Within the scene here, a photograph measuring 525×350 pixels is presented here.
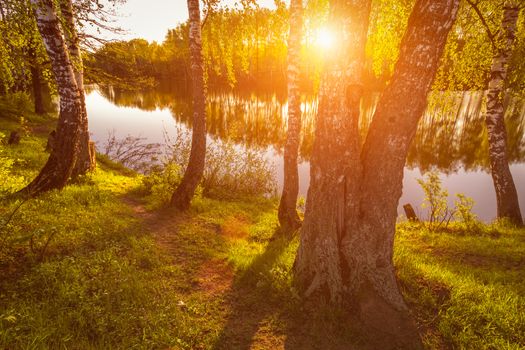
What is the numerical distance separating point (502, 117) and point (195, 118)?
8947 mm

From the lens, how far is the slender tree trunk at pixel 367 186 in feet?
11.3

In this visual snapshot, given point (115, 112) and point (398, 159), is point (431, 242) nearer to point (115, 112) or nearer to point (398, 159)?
point (398, 159)

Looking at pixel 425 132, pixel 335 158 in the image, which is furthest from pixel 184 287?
pixel 425 132

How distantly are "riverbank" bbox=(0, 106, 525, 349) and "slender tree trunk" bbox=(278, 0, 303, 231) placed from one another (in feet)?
2.53

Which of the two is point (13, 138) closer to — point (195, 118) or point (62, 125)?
point (62, 125)

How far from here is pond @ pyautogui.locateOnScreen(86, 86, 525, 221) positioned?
43.1ft

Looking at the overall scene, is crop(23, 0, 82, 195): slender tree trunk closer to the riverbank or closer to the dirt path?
the riverbank

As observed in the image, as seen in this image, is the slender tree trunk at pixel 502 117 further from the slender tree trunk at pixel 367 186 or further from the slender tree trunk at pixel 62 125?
the slender tree trunk at pixel 62 125

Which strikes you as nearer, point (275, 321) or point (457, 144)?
point (275, 321)

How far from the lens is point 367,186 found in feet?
12.8

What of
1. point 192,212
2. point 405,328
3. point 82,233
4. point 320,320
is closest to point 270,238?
point 192,212

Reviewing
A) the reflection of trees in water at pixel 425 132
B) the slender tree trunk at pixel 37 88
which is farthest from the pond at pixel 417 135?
the slender tree trunk at pixel 37 88

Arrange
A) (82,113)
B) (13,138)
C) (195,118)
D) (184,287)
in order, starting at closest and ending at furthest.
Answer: (184,287), (195,118), (82,113), (13,138)

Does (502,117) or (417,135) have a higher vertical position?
(502,117)
